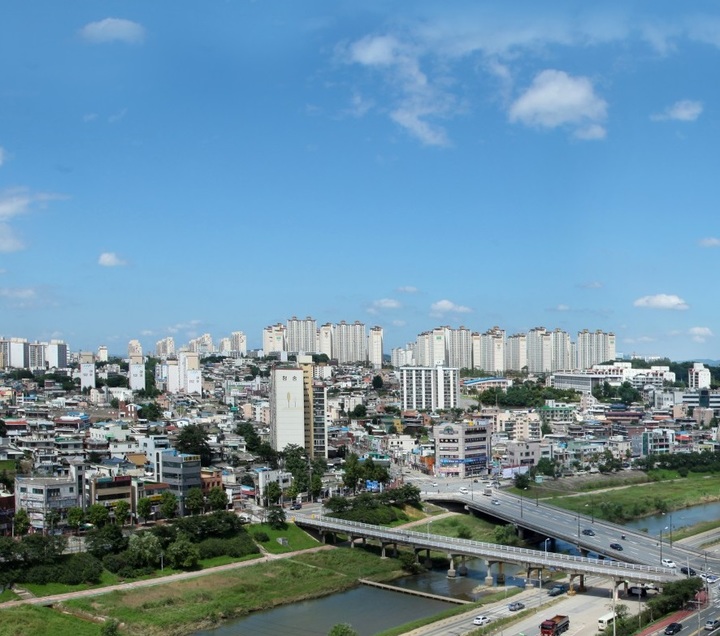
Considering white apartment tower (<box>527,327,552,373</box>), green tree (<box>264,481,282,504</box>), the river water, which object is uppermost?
white apartment tower (<box>527,327,552,373</box>)

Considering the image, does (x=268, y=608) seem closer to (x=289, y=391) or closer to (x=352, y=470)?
(x=352, y=470)

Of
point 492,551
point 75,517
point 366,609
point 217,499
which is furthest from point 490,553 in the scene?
point 75,517

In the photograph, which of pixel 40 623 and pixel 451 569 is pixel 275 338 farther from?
pixel 40 623

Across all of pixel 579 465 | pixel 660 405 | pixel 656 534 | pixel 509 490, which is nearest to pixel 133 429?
pixel 509 490

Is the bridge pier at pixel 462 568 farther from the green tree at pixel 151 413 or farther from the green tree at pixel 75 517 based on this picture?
the green tree at pixel 151 413

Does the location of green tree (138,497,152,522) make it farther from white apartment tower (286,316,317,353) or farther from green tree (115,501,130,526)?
white apartment tower (286,316,317,353)

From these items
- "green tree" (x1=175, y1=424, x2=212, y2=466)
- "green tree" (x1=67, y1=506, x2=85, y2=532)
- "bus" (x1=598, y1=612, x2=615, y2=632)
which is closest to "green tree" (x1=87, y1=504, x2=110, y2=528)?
"green tree" (x1=67, y1=506, x2=85, y2=532)

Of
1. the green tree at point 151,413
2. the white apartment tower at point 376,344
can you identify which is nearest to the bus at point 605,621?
the green tree at point 151,413
